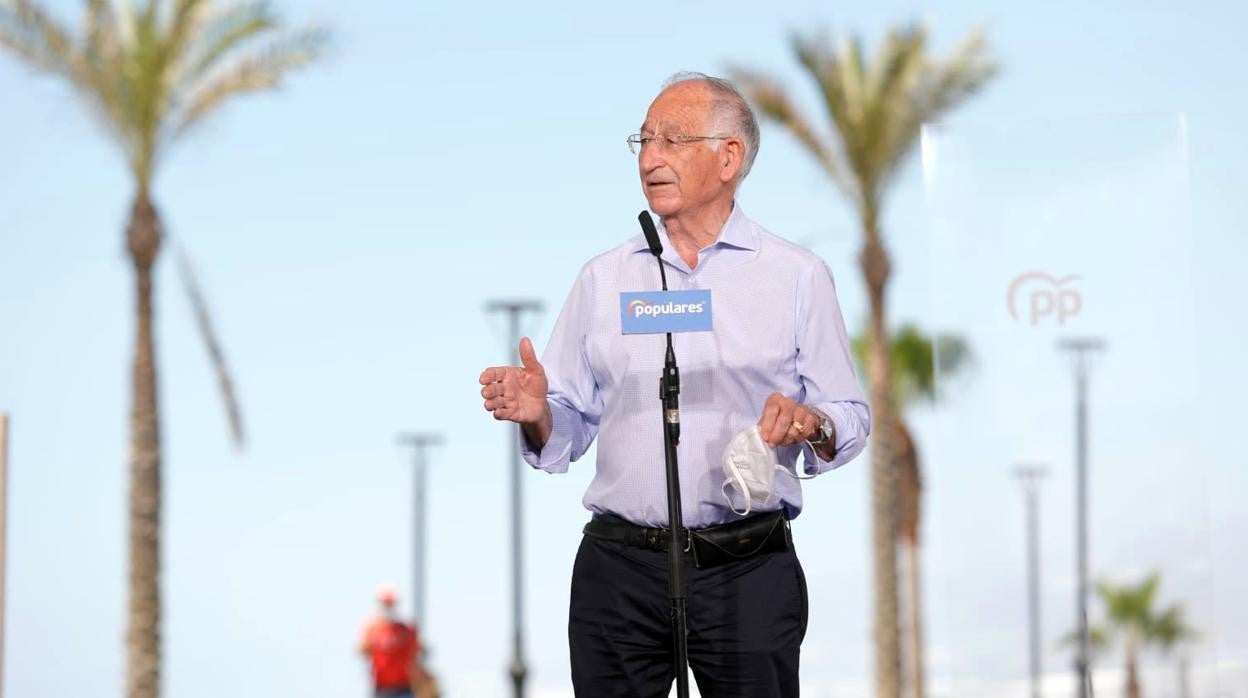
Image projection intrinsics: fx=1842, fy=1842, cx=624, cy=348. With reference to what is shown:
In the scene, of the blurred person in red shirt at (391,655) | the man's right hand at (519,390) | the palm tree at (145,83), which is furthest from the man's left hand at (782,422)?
the palm tree at (145,83)

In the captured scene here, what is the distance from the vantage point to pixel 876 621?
59.1 ft

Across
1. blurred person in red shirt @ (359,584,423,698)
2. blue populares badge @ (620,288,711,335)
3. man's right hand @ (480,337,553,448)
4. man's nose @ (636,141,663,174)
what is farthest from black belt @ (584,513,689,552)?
blurred person in red shirt @ (359,584,423,698)

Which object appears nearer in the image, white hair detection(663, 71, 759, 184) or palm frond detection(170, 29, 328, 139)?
white hair detection(663, 71, 759, 184)

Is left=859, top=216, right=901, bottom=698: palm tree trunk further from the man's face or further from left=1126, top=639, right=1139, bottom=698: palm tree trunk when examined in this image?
the man's face

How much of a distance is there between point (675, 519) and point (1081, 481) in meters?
2.19

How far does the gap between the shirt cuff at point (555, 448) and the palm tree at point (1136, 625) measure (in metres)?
2.00

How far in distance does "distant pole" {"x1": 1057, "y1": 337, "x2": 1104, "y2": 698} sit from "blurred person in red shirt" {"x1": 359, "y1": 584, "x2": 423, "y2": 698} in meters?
6.88

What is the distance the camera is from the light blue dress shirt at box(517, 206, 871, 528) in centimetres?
331

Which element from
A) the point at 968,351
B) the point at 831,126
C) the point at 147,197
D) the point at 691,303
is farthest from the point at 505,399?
the point at 831,126

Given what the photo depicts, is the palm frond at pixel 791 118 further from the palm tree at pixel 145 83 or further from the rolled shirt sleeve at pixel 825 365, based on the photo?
the rolled shirt sleeve at pixel 825 365

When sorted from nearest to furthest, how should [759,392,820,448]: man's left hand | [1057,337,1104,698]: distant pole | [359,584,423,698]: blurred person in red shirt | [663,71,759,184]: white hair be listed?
1. [759,392,820,448]: man's left hand
2. [663,71,759,184]: white hair
3. [1057,337,1104,698]: distant pole
4. [359,584,423,698]: blurred person in red shirt

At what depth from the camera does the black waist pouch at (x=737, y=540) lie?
3.27 m

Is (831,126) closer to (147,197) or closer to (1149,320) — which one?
(147,197)

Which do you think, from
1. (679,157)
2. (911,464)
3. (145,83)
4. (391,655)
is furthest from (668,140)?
(911,464)
